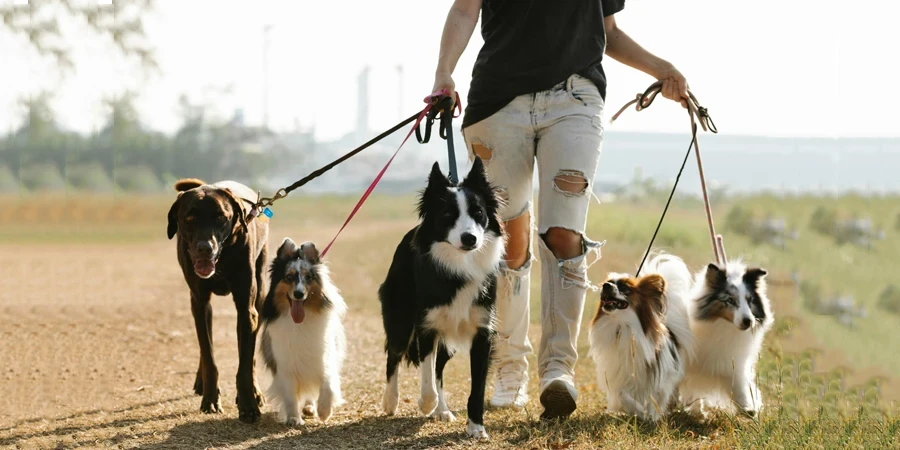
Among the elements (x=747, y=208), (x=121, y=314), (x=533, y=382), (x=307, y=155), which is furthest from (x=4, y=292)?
(x=307, y=155)

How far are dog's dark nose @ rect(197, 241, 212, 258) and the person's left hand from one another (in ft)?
9.67

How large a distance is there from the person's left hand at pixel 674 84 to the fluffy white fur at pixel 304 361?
2.42m

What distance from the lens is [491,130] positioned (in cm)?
555

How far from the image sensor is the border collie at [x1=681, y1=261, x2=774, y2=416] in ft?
18.9

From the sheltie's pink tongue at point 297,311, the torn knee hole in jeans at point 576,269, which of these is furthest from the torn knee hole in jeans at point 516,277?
the sheltie's pink tongue at point 297,311

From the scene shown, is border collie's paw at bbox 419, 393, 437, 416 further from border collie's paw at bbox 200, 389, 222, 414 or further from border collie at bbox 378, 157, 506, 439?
border collie's paw at bbox 200, 389, 222, 414

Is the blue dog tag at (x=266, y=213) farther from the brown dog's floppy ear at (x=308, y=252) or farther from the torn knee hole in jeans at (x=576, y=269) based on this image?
the torn knee hole in jeans at (x=576, y=269)

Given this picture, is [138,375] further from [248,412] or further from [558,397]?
[558,397]

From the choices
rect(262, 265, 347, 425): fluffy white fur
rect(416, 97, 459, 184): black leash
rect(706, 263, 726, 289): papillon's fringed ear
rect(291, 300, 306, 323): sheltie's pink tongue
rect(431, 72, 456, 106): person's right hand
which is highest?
rect(431, 72, 456, 106): person's right hand

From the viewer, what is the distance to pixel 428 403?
5.59 m

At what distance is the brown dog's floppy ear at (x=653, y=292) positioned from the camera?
5.64m

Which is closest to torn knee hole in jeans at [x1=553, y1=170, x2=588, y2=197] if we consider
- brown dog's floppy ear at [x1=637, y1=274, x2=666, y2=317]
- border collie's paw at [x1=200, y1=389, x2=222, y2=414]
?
brown dog's floppy ear at [x1=637, y1=274, x2=666, y2=317]

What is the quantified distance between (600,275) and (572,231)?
10.7 m

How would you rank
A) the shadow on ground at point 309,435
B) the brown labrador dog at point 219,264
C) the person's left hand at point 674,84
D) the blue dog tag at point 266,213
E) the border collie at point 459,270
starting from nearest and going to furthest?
the border collie at point 459,270
the shadow on ground at point 309,435
the brown labrador dog at point 219,264
the person's left hand at point 674,84
the blue dog tag at point 266,213
